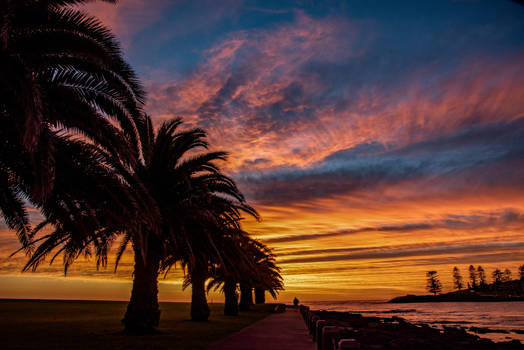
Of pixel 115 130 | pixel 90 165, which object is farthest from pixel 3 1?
pixel 90 165

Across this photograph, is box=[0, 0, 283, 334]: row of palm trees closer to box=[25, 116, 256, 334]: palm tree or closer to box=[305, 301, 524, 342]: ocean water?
box=[25, 116, 256, 334]: palm tree

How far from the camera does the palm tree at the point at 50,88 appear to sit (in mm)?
7449

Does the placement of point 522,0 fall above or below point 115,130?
below

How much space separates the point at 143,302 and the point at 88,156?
8.06 m

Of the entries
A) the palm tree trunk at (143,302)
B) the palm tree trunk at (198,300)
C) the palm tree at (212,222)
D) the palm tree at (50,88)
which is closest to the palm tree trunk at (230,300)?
the palm tree trunk at (198,300)

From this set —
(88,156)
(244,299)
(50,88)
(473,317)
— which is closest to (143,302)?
(88,156)

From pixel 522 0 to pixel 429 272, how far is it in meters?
177

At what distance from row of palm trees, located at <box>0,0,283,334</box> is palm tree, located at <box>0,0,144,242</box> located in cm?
2

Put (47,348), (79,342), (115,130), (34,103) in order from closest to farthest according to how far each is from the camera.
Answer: (34,103) → (115,130) → (47,348) → (79,342)

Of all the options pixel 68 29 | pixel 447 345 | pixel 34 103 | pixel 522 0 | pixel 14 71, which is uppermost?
pixel 68 29

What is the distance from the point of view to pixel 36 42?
29.0ft

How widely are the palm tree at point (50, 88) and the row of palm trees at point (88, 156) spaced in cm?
2

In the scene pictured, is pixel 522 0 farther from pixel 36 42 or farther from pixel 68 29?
pixel 36 42

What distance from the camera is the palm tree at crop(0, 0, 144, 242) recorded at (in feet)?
24.4
